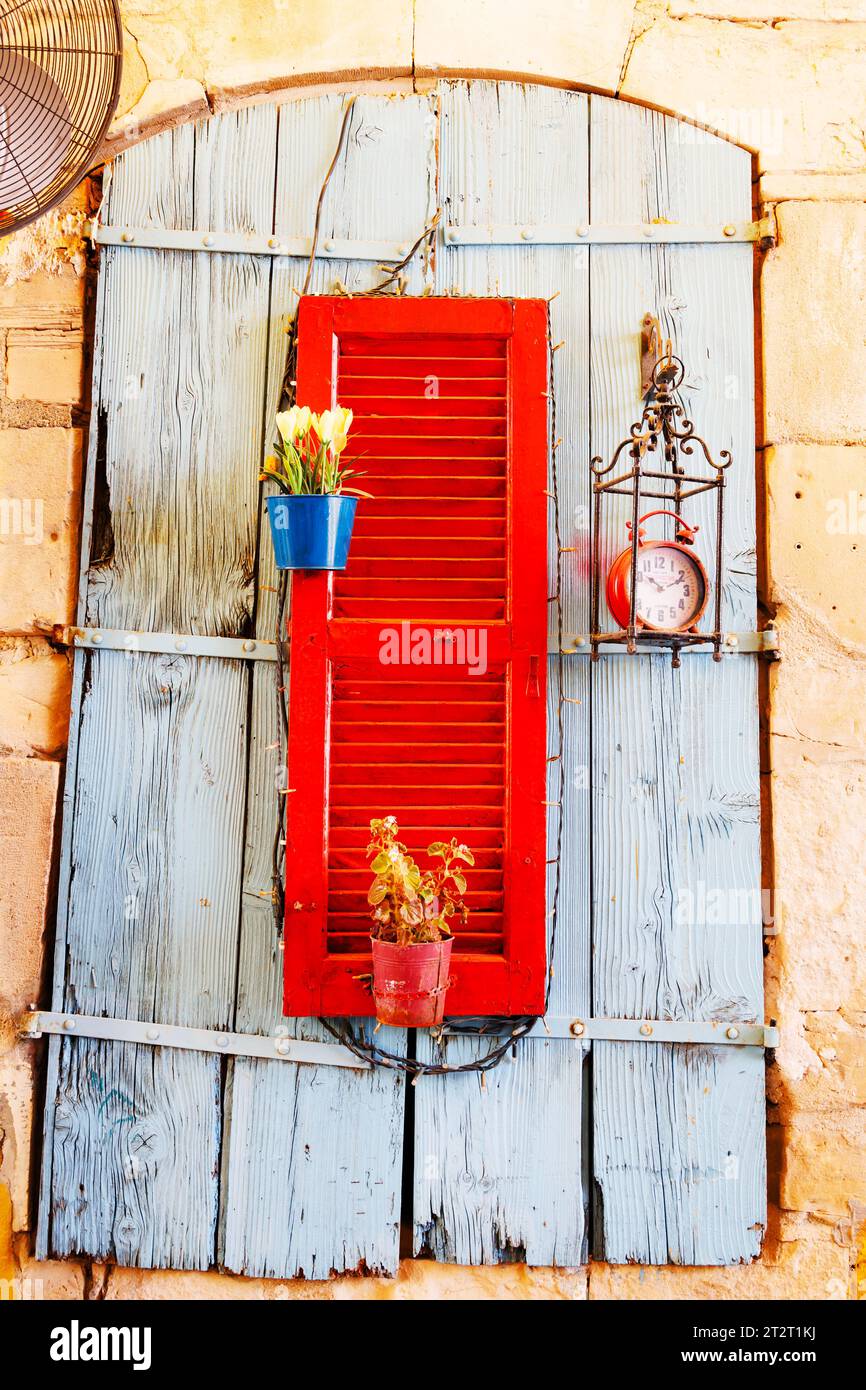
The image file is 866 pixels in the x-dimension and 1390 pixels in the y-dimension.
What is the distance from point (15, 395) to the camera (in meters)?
2.39

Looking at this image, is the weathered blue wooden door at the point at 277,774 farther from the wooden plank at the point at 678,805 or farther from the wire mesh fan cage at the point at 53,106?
the wire mesh fan cage at the point at 53,106

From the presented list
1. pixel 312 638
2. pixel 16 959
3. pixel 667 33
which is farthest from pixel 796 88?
pixel 16 959

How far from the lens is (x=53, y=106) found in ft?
6.85

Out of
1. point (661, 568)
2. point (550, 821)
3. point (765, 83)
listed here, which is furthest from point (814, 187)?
point (550, 821)

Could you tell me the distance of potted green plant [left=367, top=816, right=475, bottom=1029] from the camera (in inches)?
77.3

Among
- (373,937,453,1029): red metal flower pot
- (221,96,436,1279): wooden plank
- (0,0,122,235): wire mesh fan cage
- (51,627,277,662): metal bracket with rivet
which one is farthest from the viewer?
(51,627,277,662): metal bracket with rivet

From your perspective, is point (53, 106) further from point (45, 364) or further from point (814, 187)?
point (814, 187)

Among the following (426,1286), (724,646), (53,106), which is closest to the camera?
(53,106)

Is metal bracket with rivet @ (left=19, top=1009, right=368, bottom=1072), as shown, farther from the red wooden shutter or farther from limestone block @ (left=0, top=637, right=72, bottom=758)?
limestone block @ (left=0, top=637, right=72, bottom=758)

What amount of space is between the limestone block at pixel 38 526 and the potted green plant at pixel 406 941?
100cm

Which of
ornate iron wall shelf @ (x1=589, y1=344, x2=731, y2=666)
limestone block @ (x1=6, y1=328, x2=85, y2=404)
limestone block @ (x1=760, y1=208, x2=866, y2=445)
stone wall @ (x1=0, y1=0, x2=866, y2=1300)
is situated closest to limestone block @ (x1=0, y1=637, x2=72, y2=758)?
stone wall @ (x1=0, y1=0, x2=866, y2=1300)

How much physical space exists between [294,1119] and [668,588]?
4.77 ft

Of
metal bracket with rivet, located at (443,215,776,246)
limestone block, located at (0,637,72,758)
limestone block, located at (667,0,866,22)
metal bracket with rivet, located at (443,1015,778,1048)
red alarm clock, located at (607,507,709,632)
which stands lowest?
metal bracket with rivet, located at (443,1015,778,1048)

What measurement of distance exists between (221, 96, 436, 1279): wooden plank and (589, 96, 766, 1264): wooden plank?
18.9 inches
